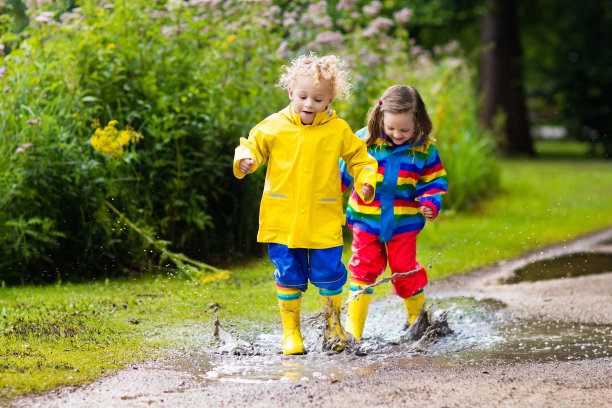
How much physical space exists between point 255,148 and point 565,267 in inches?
159

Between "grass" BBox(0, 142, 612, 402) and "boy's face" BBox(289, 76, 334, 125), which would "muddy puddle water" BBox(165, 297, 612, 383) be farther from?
"boy's face" BBox(289, 76, 334, 125)

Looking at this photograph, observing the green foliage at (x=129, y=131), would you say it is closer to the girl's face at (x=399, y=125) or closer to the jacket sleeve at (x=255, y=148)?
the jacket sleeve at (x=255, y=148)

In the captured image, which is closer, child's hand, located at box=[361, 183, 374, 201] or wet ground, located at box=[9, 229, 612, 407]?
wet ground, located at box=[9, 229, 612, 407]

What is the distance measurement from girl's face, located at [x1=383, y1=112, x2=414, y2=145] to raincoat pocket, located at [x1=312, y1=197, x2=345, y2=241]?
585 millimetres

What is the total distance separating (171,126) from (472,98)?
7.33 meters

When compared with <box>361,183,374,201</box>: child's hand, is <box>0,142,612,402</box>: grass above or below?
below

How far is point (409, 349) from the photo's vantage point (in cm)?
440

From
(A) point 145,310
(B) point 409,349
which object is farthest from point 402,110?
(A) point 145,310

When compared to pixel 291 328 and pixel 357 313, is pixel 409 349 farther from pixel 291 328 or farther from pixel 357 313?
pixel 291 328

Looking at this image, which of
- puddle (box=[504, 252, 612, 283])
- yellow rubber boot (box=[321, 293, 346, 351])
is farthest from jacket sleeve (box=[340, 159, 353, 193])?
puddle (box=[504, 252, 612, 283])

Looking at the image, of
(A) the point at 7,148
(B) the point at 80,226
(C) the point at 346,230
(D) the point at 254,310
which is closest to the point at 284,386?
(D) the point at 254,310

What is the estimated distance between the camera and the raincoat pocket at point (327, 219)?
4102 mm

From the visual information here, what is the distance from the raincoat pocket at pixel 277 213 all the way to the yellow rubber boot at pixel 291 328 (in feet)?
1.49

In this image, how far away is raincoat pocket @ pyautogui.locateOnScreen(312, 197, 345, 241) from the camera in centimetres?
410
